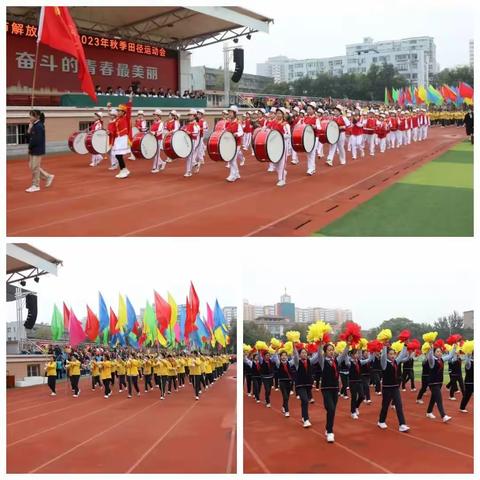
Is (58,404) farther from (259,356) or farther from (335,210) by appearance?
(335,210)

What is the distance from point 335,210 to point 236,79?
48.0 feet

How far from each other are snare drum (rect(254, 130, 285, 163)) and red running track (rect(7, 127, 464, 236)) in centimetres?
58

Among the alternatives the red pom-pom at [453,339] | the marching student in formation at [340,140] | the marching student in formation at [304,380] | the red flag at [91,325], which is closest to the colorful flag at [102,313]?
the red flag at [91,325]

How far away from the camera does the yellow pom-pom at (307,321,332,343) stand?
7570 millimetres

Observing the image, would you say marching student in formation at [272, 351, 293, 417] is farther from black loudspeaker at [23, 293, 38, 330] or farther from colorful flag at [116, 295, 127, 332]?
black loudspeaker at [23, 293, 38, 330]

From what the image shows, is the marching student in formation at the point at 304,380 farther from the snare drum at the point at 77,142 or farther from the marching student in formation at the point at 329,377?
the snare drum at the point at 77,142

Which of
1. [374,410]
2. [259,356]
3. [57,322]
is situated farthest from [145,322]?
[374,410]

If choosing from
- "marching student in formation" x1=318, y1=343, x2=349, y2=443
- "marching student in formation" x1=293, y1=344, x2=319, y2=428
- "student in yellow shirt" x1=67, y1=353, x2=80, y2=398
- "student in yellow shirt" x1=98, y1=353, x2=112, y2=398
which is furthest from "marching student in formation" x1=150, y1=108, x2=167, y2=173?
"marching student in formation" x1=318, y1=343, x2=349, y2=443

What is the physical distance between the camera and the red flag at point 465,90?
2400cm

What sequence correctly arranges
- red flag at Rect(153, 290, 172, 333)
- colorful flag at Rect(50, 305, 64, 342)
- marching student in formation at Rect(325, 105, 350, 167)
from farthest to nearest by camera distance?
colorful flag at Rect(50, 305, 64, 342), red flag at Rect(153, 290, 172, 333), marching student in formation at Rect(325, 105, 350, 167)

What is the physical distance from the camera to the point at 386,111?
18.8 metres

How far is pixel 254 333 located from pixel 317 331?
5.28 feet

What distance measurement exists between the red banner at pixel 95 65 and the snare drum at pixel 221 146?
12.0 metres

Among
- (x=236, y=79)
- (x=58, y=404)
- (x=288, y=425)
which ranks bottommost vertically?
(x=58, y=404)
